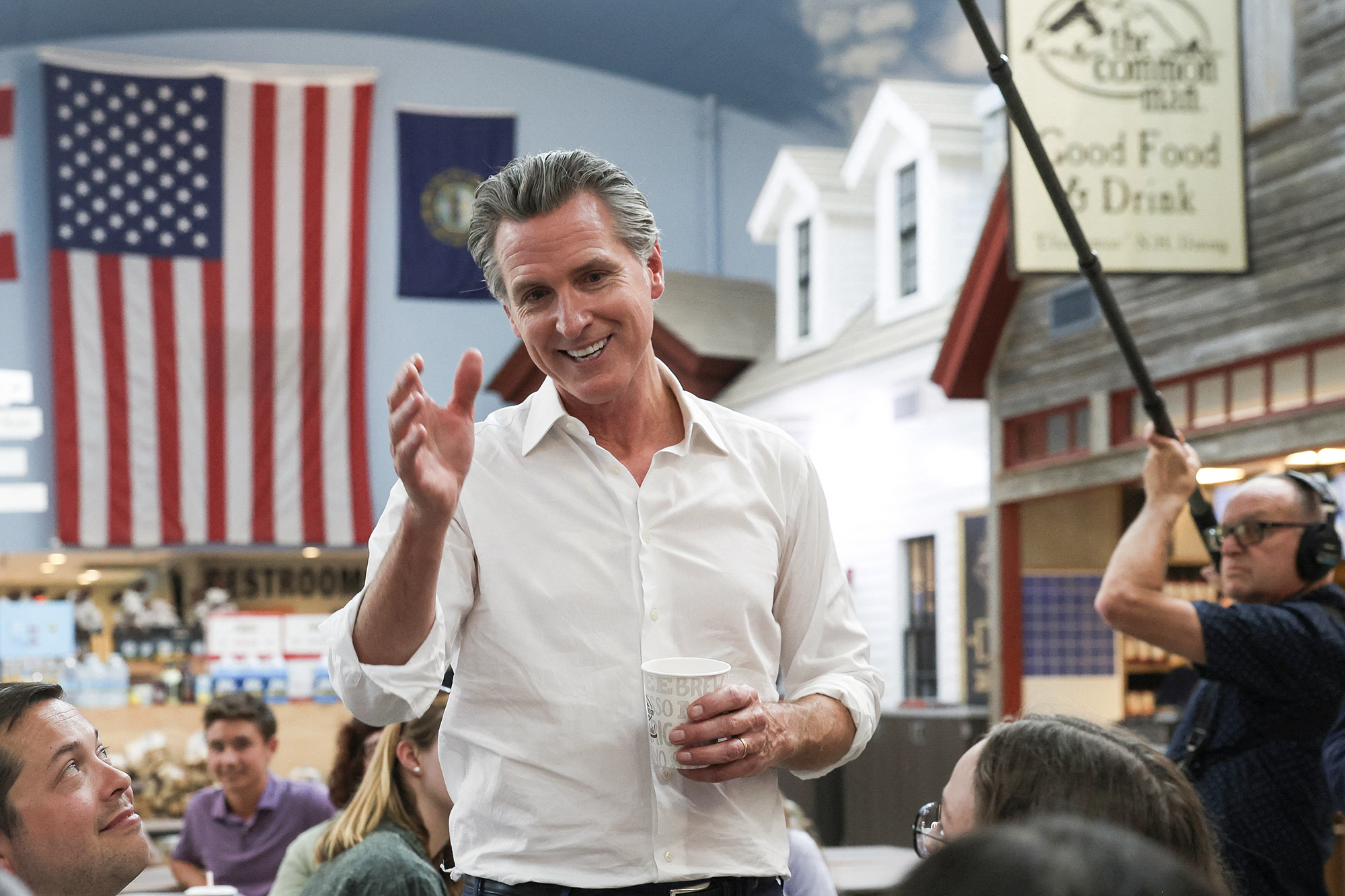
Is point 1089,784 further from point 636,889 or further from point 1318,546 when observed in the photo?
point 1318,546

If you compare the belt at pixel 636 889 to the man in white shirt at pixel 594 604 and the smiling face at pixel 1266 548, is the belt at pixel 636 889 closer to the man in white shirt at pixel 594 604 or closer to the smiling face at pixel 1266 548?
the man in white shirt at pixel 594 604

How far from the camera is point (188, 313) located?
14.6m

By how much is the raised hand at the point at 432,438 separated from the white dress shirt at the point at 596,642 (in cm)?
16

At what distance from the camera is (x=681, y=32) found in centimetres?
1628

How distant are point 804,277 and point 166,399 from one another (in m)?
6.63

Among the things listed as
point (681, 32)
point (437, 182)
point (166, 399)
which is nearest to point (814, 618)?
point (166, 399)

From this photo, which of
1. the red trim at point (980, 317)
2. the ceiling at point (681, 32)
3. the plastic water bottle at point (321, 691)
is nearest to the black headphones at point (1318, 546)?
the red trim at point (980, 317)

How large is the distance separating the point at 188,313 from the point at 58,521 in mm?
2469

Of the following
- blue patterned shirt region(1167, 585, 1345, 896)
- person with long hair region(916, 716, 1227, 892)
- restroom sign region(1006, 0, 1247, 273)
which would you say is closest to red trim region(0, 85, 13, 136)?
restroom sign region(1006, 0, 1247, 273)

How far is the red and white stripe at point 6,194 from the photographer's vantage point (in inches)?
568

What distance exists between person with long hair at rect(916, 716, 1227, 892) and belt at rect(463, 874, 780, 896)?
0.98 ft

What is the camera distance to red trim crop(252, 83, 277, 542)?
14672mm

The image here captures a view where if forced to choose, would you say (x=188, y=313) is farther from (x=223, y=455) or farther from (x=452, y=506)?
(x=452, y=506)

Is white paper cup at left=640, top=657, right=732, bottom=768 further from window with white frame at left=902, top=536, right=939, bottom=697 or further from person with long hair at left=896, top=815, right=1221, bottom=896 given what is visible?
window with white frame at left=902, top=536, right=939, bottom=697
